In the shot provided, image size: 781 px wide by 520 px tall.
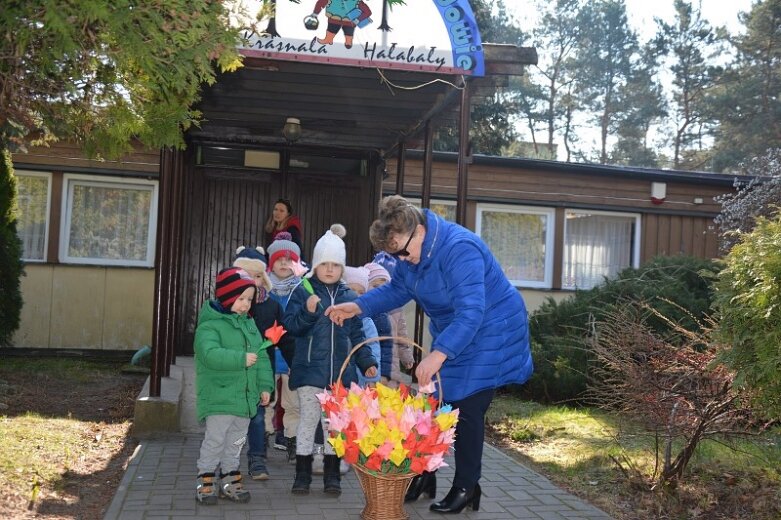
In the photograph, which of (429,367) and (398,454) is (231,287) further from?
(398,454)

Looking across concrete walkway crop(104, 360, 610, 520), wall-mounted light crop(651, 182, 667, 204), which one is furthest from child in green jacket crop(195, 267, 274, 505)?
wall-mounted light crop(651, 182, 667, 204)

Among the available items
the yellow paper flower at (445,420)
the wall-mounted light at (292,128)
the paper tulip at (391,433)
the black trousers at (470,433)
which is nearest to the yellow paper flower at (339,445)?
the paper tulip at (391,433)

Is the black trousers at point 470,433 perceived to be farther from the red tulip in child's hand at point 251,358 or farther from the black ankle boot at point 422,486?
the red tulip in child's hand at point 251,358

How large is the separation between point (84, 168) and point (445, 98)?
7202mm

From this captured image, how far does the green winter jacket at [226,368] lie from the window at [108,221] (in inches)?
325

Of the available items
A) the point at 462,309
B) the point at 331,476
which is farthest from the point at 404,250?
the point at 331,476

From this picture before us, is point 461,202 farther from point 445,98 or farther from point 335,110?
point 335,110

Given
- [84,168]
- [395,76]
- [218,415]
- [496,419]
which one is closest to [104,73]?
[218,415]

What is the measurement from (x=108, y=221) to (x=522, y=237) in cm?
682

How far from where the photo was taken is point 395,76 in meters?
7.13

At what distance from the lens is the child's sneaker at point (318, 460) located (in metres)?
5.69

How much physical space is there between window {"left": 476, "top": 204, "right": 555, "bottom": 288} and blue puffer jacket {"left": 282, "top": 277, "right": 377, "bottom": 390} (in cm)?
874

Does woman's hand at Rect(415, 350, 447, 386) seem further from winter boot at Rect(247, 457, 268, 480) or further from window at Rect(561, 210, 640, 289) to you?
window at Rect(561, 210, 640, 289)

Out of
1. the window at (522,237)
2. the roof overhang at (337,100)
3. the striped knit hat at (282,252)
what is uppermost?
the roof overhang at (337,100)
